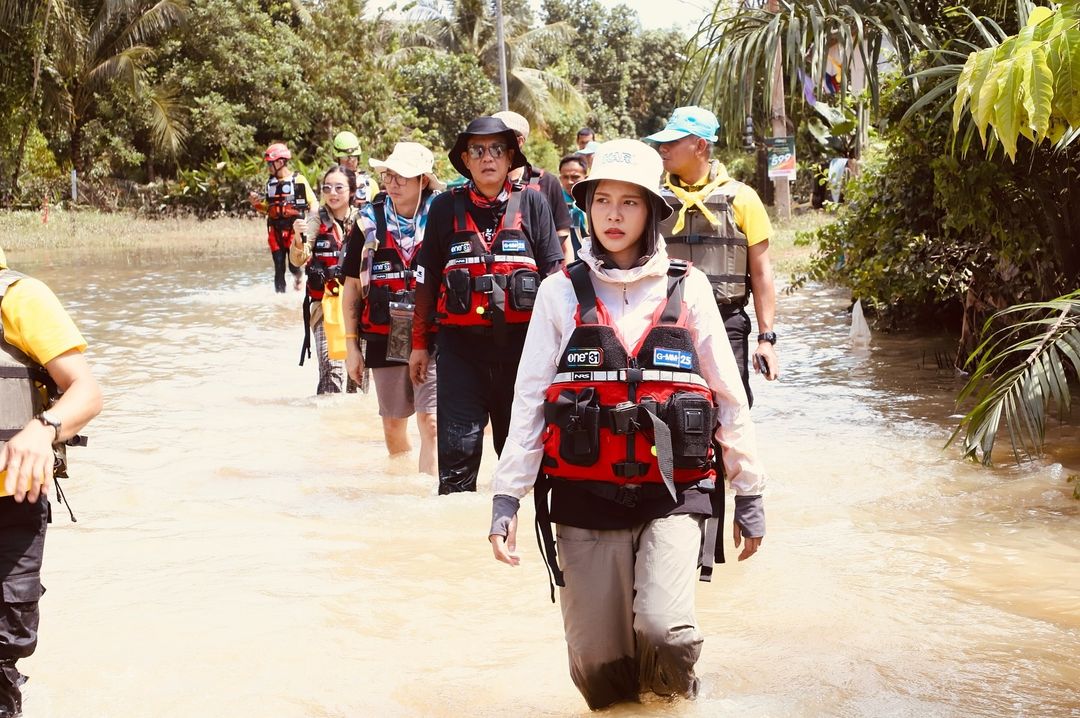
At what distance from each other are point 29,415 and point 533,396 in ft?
4.74

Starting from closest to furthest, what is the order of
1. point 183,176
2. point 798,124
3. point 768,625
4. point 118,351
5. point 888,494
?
1. point 768,625
2. point 888,494
3. point 118,351
4. point 798,124
5. point 183,176

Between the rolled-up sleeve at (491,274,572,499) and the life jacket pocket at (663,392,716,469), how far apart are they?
0.38 meters

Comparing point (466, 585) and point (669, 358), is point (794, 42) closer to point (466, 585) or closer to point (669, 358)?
point (466, 585)

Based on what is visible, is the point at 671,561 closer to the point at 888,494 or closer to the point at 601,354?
the point at 601,354

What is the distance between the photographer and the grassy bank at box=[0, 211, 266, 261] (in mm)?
29594

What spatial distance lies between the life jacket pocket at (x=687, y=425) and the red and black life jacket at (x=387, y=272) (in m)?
3.72

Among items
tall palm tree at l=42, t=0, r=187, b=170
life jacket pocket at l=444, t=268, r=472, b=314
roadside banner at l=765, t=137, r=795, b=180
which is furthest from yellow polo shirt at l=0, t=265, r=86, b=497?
tall palm tree at l=42, t=0, r=187, b=170

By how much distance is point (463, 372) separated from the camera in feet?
20.4

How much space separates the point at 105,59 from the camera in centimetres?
3700

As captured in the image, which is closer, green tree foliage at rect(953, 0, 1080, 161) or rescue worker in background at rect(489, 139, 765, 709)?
rescue worker in background at rect(489, 139, 765, 709)

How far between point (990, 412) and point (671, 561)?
3.23m

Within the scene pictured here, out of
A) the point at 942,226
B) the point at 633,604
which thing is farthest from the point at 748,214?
the point at 942,226

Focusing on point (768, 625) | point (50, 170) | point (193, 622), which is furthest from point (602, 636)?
point (50, 170)

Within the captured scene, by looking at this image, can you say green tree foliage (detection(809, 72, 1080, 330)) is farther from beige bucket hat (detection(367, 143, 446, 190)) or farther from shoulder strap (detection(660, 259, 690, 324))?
shoulder strap (detection(660, 259, 690, 324))
